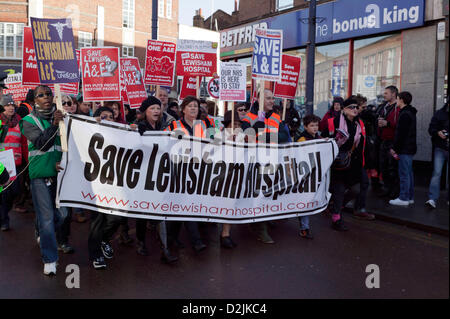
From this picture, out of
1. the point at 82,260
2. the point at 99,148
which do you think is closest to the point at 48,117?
the point at 99,148

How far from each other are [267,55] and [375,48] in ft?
21.8

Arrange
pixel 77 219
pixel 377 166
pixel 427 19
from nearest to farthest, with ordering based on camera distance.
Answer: pixel 77 219 → pixel 377 166 → pixel 427 19

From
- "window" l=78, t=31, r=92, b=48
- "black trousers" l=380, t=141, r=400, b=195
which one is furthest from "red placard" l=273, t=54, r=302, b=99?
"window" l=78, t=31, r=92, b=48

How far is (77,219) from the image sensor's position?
7.83 m

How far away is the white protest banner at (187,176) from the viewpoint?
532 centimetres

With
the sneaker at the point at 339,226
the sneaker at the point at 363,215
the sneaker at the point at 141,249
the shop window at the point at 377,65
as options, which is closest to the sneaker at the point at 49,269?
the sneaker at the point at 141,249

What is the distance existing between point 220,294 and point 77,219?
4.19 m

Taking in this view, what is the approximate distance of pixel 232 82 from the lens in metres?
8.48

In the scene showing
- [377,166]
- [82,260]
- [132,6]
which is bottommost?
[82,260]

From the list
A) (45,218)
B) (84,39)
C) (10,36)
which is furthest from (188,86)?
(84,39)

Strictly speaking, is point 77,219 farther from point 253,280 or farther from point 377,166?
point 377,166

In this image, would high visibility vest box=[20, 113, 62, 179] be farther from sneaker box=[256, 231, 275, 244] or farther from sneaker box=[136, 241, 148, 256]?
sneaker box=[256, 231, 275, 244]

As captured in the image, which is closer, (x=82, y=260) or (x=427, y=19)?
(x=82, y=260)
